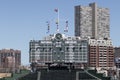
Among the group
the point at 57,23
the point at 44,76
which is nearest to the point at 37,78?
the point at 44,76

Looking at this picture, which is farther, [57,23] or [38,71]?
[57,23]

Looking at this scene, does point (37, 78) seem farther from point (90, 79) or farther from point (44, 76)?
point (90, 79)

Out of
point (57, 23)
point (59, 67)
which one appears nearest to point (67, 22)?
point (57, 23)

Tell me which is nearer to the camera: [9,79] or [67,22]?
[9,79]

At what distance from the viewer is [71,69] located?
11475 centimetres

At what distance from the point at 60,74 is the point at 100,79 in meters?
10.7

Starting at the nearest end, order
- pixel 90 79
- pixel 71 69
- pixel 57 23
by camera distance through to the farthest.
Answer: pixel 90 79
pixel 71 69
pixel 57 23

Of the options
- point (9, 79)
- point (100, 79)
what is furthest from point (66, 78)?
point (9, 79)

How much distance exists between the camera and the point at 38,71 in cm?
11300

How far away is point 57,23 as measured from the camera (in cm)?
19250

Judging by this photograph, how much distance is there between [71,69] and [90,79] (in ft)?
29.3

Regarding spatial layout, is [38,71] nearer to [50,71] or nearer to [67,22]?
[50,71]

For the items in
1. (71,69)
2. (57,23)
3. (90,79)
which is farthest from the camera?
(57,23)

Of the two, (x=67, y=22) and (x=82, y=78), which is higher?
(x=67, y=22)
